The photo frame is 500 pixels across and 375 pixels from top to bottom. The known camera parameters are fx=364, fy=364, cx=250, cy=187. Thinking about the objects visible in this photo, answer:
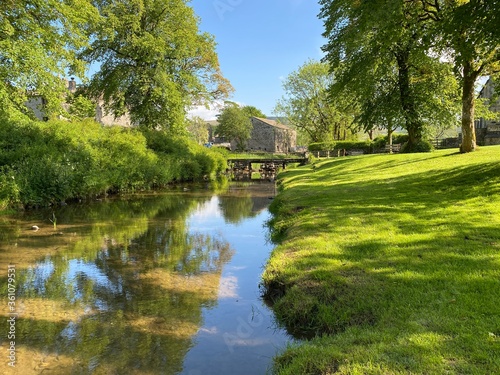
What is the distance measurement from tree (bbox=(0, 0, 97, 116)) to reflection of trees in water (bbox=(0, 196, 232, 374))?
8.62m

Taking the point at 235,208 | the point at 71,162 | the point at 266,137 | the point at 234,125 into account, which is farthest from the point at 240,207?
the point at 266,137

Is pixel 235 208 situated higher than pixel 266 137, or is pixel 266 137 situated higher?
pixel 266 137

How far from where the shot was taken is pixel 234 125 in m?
71.8

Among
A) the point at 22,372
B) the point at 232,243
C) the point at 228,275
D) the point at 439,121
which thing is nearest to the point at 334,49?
the point at 439,121

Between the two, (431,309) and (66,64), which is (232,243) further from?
(66,64)

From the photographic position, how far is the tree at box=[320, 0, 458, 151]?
1225 cm

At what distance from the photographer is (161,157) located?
28.0 meters

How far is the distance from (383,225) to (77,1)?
1902 centimetres

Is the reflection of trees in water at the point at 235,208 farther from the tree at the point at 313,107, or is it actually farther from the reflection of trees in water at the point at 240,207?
the tree at the point at 313,107

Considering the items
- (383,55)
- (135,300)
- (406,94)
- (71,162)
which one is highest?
(383,55)

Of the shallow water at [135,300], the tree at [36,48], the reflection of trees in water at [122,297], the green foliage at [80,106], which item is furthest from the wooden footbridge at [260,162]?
the reflection of trees in water at [122,297]

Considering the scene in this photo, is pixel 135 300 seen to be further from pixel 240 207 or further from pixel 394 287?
pixel 240 207

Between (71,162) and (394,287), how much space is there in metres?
17.0

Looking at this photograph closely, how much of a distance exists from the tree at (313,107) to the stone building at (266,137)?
41.2 feet
